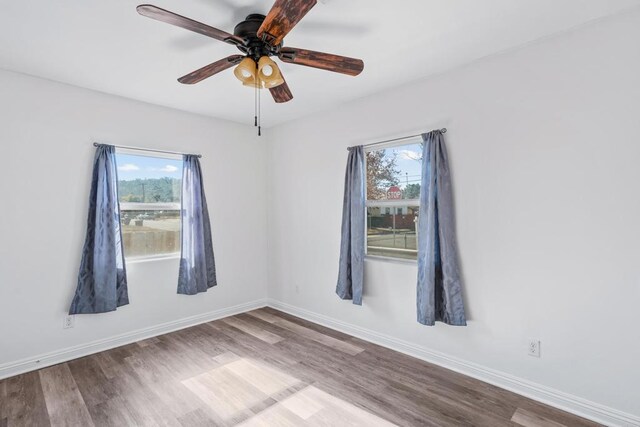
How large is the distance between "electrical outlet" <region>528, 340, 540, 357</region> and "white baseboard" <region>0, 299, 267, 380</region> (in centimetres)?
329

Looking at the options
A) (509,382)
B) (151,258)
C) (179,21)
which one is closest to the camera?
(179,21)

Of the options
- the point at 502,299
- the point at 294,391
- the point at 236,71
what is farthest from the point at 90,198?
the point at 502,299

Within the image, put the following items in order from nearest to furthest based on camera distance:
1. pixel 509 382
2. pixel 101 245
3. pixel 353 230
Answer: pixel 509 382 < pixel 101 245 < pixel 353 230

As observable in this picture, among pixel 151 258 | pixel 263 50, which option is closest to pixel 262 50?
pixel 263 50

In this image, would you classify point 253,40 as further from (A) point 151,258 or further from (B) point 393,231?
(A) point 151,258

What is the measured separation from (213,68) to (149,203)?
2.09 m

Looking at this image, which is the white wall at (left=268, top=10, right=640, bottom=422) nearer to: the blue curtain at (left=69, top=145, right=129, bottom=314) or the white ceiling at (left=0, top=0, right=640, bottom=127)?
Answer: the white ceiling at (left=0, top=0, right=640, bottom=127)

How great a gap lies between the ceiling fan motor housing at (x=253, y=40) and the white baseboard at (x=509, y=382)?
2.76m

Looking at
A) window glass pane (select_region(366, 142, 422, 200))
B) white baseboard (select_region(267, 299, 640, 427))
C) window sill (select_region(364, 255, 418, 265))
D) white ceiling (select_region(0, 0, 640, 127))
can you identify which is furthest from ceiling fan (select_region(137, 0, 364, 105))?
white baseboard (select_region(267, 299, 640, 427))

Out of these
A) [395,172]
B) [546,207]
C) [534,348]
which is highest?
[395,172]

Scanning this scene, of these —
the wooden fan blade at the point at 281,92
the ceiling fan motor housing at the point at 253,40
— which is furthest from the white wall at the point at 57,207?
the ceiling fan motor housing at the point at 253,40

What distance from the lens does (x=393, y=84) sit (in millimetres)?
3031

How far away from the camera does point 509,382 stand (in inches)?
94.7

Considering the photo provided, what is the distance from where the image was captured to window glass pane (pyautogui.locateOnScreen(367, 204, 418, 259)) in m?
3.08
